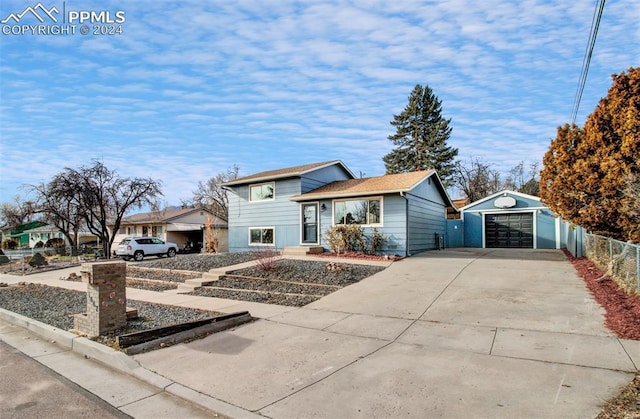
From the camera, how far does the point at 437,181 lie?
18672mm

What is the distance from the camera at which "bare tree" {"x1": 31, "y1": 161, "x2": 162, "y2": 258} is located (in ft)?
77.8

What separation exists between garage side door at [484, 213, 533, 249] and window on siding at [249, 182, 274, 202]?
12951 mm

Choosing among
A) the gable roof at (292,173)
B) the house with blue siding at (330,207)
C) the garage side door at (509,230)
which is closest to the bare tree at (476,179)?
the garage side door at (509,230)

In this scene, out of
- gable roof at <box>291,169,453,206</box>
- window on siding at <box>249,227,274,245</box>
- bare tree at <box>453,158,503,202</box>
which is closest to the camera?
gable roof at <box>291,169,453,206</box>

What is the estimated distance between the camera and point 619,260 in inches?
313

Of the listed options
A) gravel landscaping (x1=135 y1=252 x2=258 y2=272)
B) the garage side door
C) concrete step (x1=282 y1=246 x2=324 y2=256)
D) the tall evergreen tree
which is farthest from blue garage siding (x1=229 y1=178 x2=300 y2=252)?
the tall evergreen tree

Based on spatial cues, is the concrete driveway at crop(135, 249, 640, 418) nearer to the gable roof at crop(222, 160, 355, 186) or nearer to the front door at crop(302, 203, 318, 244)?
the front door at crop(302, 203, 318, 244)

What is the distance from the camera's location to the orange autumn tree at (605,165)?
8539 millimetres

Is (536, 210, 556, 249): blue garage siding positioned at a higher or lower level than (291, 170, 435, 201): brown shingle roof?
lower

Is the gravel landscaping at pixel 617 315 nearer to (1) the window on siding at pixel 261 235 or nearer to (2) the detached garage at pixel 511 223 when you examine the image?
(2) the detached garage at pixel 511 223

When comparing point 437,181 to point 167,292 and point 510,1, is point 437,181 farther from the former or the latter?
point 167,292

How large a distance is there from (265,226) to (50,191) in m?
16.2

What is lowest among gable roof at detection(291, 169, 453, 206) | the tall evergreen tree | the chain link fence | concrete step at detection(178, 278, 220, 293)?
concrete step at detection(178, 278, 220, 293)

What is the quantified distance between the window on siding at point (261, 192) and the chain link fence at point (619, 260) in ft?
44.1
